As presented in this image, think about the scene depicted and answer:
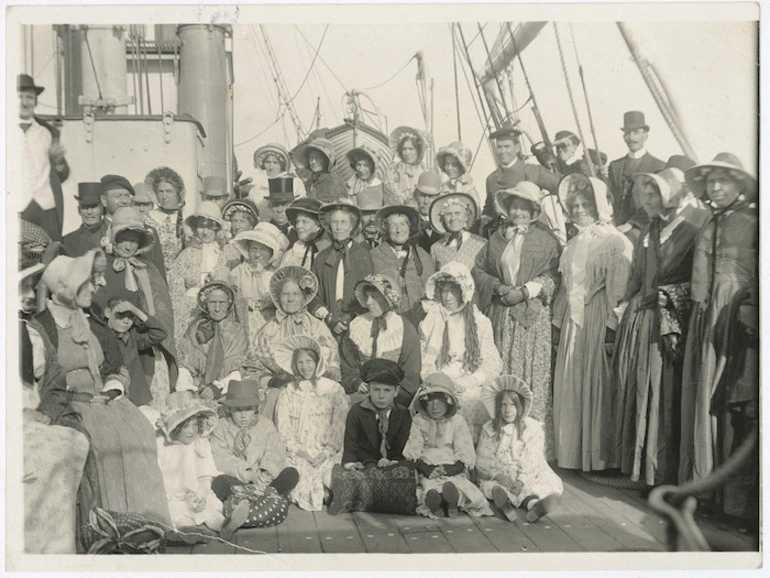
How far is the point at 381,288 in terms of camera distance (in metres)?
7.27

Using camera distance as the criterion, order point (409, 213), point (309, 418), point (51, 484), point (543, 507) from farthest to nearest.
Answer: point (409, 213), point (309, 418), point (543, 507), point (51, 484)

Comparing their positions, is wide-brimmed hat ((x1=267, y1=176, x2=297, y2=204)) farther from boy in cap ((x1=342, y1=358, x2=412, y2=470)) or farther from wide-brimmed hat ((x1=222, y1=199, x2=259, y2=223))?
boy in cap ((x1=342, y1=358, x2=412, y2=470))

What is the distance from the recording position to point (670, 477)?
23.3 ft

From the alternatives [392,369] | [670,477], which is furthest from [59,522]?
[670,477]

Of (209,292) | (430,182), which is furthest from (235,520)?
(430,182)

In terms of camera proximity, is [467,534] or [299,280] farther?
[299,280]

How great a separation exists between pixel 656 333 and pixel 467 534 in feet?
5.31

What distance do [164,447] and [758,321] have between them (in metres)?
3.52

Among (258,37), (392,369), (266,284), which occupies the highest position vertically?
(258,37)

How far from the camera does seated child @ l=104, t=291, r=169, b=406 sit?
23.4 feet

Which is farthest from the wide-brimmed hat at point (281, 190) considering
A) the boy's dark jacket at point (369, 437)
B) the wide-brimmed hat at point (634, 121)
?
the wide-brimmed hat at point (634, 121)

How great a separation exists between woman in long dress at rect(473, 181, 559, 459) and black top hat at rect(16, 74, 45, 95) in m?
2.83

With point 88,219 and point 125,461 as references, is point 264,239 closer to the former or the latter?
point 88,219

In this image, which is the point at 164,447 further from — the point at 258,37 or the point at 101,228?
the point at 258,37
